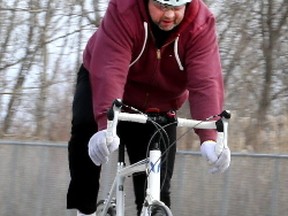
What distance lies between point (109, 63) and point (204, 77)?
0.52 meters

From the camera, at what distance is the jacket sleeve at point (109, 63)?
383 centimetres

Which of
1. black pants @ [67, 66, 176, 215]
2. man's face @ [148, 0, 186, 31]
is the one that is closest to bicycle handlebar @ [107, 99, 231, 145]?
man's face @ [148, 0, 186, 31]

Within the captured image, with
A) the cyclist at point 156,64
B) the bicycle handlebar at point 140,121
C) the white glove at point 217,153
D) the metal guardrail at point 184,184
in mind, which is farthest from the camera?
the metal guardrail at point 184,184

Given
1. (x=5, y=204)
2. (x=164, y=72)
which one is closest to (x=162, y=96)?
(x=164, y=72)

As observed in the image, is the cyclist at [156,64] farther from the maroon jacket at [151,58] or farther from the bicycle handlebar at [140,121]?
the bicycle handlebar at [140,121]

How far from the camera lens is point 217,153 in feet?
12.1

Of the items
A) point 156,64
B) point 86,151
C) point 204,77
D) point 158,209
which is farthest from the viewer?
point 86,151

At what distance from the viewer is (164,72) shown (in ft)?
13.8

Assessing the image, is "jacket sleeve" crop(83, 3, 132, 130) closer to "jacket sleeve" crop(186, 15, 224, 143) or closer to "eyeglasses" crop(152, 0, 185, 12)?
"eyeglasses" crop(152, 0, 185, 12)

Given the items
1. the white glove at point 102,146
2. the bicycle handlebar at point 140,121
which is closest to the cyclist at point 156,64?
the white glove at point 102,146

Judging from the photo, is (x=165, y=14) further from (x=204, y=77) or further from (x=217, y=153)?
(x=217, y=153)

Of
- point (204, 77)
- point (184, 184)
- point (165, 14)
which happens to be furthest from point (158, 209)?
point (184, 184)

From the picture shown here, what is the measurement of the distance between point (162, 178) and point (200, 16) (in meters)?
1.00

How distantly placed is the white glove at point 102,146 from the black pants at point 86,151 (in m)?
0.77
